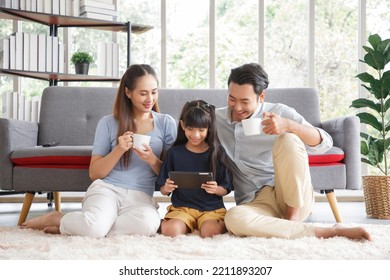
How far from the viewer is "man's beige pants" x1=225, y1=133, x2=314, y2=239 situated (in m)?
2.05

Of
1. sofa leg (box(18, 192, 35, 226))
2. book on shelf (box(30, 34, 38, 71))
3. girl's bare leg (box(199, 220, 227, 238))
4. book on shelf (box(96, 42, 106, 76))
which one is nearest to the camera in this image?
girl's bare leg (box(199, 220, 227, 238))

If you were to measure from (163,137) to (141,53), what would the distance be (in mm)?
2564

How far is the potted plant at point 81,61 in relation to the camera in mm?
4348

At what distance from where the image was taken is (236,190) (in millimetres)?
2393

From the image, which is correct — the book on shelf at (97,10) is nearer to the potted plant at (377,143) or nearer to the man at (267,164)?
the potted plant at (377,143)

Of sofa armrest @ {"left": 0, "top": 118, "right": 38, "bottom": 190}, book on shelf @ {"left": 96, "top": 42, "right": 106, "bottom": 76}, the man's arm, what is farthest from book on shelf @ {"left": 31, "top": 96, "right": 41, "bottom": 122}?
the man's arm

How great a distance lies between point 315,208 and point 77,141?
5.87ft

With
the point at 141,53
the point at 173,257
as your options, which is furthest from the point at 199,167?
the point at 141,53

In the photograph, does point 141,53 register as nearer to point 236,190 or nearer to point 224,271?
point 236,190

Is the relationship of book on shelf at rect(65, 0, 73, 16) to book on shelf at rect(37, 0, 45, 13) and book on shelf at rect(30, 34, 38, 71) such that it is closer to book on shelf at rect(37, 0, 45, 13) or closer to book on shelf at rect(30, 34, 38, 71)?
book on shelf at rect(37, 0, 45, 13)

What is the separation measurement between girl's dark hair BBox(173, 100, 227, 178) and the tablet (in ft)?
0.44

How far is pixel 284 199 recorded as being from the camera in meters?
2.13

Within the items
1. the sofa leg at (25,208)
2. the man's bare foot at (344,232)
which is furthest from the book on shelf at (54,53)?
the man's bare foot at (344,232)

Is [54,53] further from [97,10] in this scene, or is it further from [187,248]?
[187,248]
